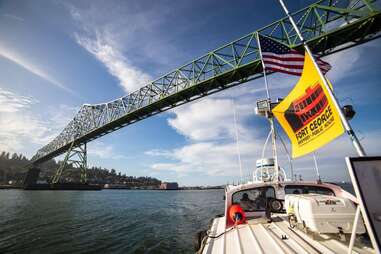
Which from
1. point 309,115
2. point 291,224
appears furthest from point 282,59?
point 291,224

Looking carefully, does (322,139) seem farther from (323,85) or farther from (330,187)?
(330,187)

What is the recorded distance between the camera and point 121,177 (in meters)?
173

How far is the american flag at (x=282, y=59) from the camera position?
751 cm

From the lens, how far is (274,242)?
455cm

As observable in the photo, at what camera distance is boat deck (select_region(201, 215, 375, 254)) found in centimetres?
402

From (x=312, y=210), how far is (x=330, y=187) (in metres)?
2.89

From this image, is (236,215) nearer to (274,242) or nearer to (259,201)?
(259,201)

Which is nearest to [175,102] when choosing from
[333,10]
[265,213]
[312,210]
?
[333,10]

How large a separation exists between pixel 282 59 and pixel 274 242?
263 inches

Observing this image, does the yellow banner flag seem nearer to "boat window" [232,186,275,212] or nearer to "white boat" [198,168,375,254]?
"white boat" [198,168,375,254]

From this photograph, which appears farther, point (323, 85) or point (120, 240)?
point (120, 240)

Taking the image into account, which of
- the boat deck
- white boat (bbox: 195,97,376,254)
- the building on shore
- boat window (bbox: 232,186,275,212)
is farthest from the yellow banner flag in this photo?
the building on shore

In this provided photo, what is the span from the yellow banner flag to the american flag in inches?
121

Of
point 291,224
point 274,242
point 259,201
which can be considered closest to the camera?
point 274,242
